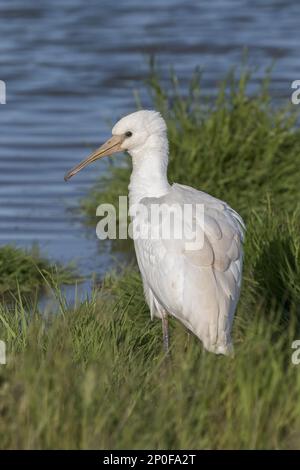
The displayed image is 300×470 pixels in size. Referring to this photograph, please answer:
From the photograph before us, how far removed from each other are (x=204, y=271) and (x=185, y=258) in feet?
0.43

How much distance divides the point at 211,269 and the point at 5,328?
1024mm

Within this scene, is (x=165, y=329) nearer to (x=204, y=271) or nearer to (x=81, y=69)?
(x=204, y=271)

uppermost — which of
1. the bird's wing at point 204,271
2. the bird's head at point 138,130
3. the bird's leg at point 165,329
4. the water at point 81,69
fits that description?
the water at point 81,69

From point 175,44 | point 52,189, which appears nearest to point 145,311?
point 52,189

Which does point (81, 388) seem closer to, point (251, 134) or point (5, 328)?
point (5, 328)

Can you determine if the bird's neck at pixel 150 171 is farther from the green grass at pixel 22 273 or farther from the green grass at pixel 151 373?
the green grass at pixel 22 273

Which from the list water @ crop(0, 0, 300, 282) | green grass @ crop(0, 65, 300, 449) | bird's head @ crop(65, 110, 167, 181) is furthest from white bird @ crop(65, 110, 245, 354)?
water @ crop(0, 0, 300, 282)

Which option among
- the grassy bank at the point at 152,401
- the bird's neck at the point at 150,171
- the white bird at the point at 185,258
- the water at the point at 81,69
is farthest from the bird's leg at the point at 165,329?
the water at the point at 81,69

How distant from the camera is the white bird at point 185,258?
6664 millimetres

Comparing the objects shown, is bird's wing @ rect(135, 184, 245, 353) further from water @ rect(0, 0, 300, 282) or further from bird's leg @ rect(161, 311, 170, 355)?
water @ rect(0, 0, 300, 282)

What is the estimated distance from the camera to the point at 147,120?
743 centimetres

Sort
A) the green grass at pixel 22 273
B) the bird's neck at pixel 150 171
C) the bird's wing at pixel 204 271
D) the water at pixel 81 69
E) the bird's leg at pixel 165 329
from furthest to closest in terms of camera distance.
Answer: the water at pixel 81 69, the green grass at pixel 22 273, the bird's neck at pixel 150 171, the bird's leg at pixel 165 329, the bird's wing at pixel 204 271

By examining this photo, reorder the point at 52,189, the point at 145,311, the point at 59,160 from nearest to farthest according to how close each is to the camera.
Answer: the point at 145,311 → the point at 52,189 → the point at 59,160

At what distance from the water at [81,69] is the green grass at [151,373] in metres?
2.60
